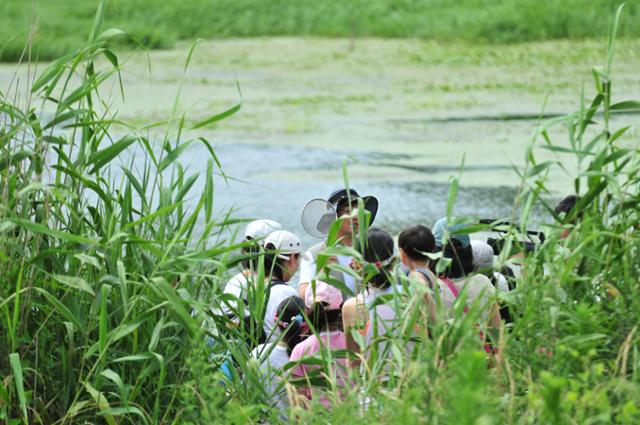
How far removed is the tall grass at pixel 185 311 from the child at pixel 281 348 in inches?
2.0

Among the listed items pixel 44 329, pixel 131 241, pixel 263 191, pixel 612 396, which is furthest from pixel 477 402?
pixel 263 191

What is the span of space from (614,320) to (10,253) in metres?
1.22

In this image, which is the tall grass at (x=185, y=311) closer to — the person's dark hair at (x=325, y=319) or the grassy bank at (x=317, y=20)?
the person's dark hair at (x=325, y=319)

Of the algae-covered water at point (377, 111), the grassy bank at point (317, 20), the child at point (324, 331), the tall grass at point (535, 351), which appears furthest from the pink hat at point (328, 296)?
the grassy bank at point (317, 20)

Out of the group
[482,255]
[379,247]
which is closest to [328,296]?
[379,247]

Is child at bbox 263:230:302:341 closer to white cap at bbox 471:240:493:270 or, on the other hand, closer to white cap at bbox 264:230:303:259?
white cap at bbox 264:230:303:259

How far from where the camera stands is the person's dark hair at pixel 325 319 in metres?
2.71

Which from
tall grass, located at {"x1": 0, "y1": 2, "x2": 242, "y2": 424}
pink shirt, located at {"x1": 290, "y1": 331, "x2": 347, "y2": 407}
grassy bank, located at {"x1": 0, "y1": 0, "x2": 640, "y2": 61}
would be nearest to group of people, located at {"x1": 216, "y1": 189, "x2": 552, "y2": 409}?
pink shirt, located at {"x1": 290, "y1": 331, "x2": 347, "y2": 407}

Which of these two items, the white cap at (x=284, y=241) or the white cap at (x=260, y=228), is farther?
the white cap at (x=260, y=228)

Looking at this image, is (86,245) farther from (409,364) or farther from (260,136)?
(260,136)

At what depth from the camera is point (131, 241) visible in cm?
246

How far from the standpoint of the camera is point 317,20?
13.6 meters

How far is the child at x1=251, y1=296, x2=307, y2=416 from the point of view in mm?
2574

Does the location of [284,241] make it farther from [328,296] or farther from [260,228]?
[328,296]
